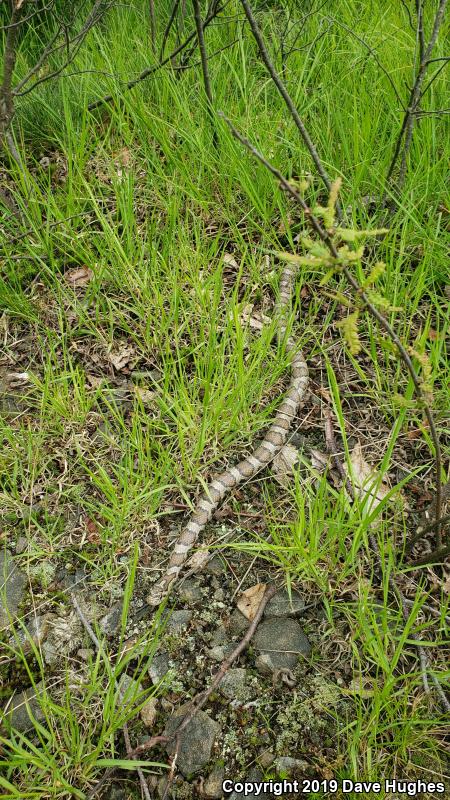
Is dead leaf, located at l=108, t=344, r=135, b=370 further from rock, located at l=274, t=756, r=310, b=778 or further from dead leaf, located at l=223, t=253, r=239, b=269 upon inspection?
rock, located at l=274, t=756, r=310, b=778

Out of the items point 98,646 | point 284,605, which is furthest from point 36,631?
point 284,605

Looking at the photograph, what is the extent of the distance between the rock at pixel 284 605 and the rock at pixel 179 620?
31 cm

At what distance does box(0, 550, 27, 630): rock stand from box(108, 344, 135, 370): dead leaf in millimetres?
1081

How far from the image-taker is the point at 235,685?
2080 mm

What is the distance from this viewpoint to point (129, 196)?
121 inches

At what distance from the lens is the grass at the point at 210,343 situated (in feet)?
6.65

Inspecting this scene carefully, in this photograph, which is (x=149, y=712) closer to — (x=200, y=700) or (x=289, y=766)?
(x=200, y=700)

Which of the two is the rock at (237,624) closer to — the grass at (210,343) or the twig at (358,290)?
the grass at (210,343)

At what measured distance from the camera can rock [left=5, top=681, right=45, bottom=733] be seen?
201 centimetres

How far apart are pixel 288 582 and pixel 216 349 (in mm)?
1162

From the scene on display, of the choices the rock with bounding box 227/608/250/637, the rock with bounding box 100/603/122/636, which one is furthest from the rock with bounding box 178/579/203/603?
the rock with bounding box 100/603/122/636

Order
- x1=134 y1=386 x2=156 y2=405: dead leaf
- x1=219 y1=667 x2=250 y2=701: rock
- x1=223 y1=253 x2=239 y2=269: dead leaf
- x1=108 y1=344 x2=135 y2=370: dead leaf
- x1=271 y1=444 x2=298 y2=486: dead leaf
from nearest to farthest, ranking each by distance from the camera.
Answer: x1=219 y1=667 x2=250 y2=701: rock, x1=271 y1=444 x2=298 y2=486: dead leaf, x1=134 y1=386 x2=156 y2=405: dead leaf, x1=108 y1=344 x2=135 y2=370: dead leaf, x1=223 y1=253 x2=239 y2=269: dead leaf

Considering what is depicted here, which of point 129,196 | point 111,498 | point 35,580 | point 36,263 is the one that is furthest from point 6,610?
point 129,196

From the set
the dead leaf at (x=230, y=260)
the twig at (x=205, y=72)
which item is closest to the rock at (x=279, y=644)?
the dead leaf at (x=230, y=260)
